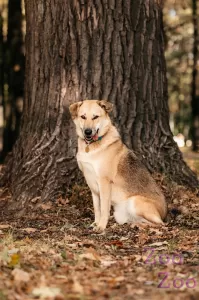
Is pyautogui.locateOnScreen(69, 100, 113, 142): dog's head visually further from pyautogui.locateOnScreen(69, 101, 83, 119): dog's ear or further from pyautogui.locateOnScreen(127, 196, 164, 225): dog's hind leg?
pyautogui.locateOnScreen(127, 196, 164, 225): dog's hind leg

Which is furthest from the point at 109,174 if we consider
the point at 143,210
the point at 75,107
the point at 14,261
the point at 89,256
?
the point at 14,261

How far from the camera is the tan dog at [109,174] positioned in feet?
22.3

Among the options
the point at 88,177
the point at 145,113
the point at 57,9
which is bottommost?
the point at 88,177

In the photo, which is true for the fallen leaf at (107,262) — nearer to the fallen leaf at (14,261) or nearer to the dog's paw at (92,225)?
the fallen leaf at (14,261)

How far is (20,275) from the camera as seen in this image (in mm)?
4078

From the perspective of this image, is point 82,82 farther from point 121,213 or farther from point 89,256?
point 89,256

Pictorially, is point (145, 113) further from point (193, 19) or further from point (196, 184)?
point (193, 19)

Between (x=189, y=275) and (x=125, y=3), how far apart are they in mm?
5130

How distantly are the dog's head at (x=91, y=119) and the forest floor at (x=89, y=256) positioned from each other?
121cm

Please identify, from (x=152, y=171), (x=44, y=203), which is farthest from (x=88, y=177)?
(x=152, y=171)

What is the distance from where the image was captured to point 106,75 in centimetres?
823

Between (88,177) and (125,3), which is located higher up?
(125,3)

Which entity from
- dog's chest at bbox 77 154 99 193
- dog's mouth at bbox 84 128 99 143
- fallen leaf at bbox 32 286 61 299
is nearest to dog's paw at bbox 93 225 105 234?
A: dog's chest at bbox 77 154 99 193

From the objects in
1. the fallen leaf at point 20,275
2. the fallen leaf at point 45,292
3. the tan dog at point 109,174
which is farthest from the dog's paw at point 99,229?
the fallen leaf at point 45,292
